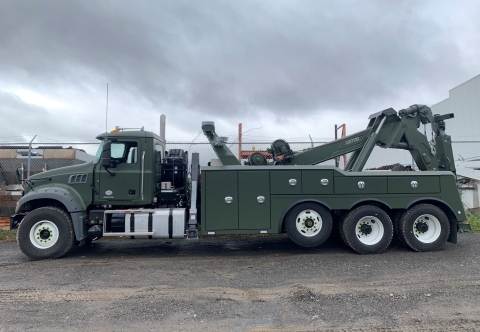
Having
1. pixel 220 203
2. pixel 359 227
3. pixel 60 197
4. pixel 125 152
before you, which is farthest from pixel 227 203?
pixel 60 197

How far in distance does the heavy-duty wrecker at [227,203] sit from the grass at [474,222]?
3094 mm

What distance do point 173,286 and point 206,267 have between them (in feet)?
3.75

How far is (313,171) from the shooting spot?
7.10 m

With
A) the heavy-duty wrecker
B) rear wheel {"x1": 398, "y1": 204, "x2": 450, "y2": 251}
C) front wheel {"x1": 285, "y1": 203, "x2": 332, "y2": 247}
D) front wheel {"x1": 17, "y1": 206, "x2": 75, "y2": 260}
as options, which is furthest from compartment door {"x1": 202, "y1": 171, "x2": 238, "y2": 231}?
rear wheel {"x1": 398, "y1": 204, "x2": 450, "y2": 251}

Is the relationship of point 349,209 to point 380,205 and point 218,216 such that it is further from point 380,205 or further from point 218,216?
point 218,216

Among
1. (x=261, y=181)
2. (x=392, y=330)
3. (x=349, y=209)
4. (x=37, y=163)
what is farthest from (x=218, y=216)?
(x=37, y=163)

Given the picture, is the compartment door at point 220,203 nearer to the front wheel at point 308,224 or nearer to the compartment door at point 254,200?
the compartment door at point 254,200

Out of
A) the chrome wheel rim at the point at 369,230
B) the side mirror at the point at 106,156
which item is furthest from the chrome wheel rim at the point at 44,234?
the chrome wheel rim at the point at 369,230

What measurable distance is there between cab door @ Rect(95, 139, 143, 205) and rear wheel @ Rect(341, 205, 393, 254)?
436cm

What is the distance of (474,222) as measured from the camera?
10344mm

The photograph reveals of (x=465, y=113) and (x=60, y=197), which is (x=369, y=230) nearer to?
(x=60, y=197)

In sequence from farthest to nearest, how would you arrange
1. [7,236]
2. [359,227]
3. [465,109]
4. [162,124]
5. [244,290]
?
[465,109] → [162,124] → [7,236] → [359,227] → [244,290]

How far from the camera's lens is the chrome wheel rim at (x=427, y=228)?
7242mm

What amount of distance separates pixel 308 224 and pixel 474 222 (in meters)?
6.50
